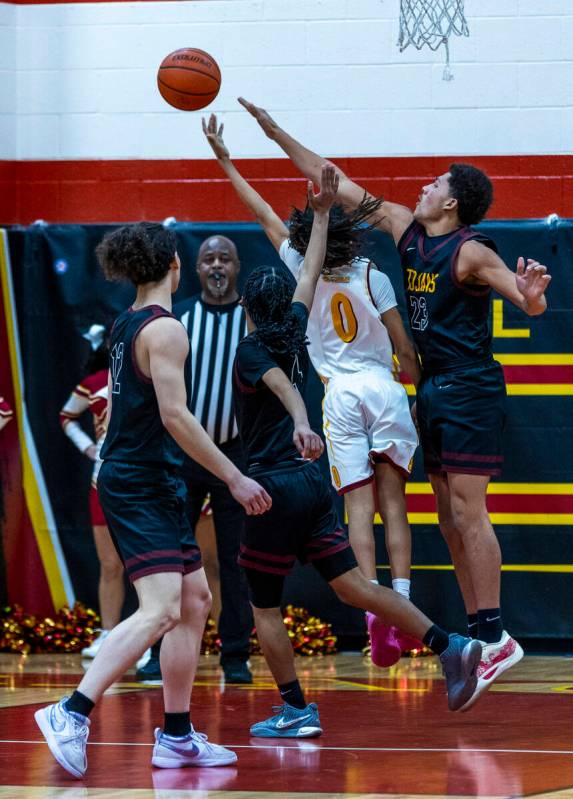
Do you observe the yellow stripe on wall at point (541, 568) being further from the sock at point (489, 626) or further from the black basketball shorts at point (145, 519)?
the black basketball shorts at point (145, 519)

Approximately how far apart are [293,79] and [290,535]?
4493mm

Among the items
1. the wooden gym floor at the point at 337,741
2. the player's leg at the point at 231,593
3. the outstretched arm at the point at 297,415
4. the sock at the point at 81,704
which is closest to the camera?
the wooden gym floor at the point at 337,741

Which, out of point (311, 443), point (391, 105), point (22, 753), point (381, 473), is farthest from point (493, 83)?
point (22, 753)

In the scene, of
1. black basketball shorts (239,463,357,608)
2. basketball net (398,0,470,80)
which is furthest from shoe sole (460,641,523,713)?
basketball net (398,0,470,80)

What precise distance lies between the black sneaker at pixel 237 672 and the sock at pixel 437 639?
6.65 ft

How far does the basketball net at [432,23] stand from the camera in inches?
353

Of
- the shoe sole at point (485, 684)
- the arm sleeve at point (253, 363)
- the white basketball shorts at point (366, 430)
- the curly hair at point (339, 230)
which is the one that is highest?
the curly hair at point (339, 230)

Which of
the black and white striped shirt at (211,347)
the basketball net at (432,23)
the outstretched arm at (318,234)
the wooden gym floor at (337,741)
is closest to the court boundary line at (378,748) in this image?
the wooden gym floor at (337,741)

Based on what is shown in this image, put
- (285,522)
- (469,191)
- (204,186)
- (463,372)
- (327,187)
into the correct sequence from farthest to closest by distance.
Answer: (204,186)
(469,191)
(463,372)
(327,187)
(285,522)

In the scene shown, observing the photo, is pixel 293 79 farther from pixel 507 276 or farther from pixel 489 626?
pixel 489 626

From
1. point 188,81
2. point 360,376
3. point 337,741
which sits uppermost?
point 188,81

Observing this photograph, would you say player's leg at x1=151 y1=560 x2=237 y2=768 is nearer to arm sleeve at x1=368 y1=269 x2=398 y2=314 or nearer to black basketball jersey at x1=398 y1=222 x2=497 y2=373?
black basketball jersey at x1=398 y1=222 x2=497 y2=373

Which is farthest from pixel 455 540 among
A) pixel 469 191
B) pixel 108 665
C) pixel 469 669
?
pixel 108 665

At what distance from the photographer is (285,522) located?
5.56m
